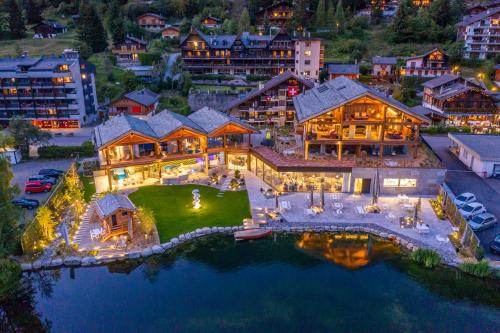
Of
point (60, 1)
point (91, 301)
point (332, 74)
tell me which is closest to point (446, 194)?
point (91, 301)

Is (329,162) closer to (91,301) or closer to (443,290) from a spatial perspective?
(443,290)

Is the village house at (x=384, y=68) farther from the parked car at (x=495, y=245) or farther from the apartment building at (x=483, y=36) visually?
the parked car at (x=495, y=245)

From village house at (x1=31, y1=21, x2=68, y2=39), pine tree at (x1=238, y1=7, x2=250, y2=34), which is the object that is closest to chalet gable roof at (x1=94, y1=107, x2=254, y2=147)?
pine tree at (x1=238, y1=7, x2=250, y2=34)

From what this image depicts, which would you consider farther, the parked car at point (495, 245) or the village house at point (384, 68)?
the village house at point (384, 68)

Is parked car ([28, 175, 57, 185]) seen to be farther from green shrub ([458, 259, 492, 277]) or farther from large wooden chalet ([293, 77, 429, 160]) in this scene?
green shrub ([458, 259, 492, 277])

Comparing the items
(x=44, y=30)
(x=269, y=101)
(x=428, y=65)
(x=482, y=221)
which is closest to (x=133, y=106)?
(x=269, y=101)

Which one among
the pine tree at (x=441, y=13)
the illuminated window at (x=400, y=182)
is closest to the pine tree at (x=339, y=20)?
the pine tree at (x=441, y=13)
